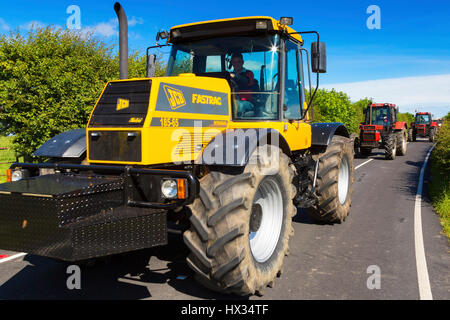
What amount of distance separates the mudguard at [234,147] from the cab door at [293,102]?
968 millimetres

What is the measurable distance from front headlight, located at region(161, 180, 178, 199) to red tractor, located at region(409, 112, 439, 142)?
1323 inches

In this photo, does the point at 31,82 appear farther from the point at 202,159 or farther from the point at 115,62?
the point at 202,159

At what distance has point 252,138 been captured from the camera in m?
3.75

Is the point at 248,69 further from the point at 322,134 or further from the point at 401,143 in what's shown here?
the point at 401,143

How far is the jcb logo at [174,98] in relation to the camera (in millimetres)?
3689

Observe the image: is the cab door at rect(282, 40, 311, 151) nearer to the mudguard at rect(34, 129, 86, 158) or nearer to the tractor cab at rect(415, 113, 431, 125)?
the mudguard at rect(34, 129, 86, 158)

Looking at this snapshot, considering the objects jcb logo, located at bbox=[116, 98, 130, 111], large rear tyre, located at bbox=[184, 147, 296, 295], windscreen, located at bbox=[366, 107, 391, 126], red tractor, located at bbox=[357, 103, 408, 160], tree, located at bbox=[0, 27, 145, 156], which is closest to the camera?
large rear tyre, located at bbox=[184, 147, 296, 295]

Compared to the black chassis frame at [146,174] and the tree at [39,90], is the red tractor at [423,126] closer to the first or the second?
the tree at [39,90]

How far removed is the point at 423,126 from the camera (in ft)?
107

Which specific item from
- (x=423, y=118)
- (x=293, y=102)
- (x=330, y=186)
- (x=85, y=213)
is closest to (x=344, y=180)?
(x=330, y=186)

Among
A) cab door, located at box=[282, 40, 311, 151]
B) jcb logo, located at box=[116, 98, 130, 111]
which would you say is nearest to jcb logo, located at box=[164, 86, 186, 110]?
jcb logo, located at box=[116, 98, 130, 111]

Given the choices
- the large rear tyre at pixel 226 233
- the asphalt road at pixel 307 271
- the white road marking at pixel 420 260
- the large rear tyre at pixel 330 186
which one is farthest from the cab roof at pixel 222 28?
the white road marking at pixel 420 260

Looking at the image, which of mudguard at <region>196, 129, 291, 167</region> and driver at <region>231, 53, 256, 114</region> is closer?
mudguard at <region>196, 129, 291, 167</region>

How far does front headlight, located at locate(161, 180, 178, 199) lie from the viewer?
10.8ft
